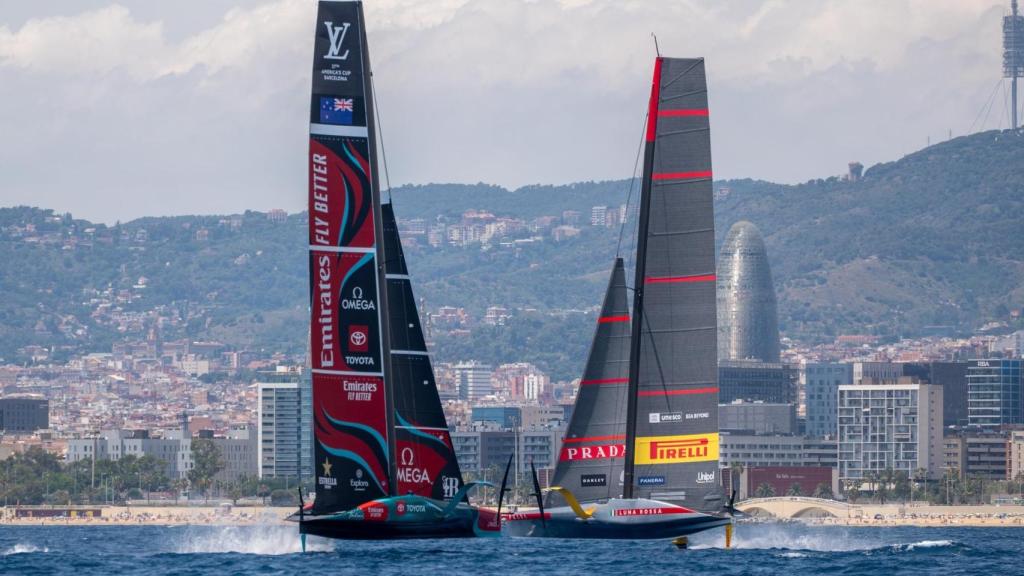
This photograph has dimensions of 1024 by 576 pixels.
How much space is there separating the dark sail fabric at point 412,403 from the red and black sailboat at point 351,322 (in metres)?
0.36

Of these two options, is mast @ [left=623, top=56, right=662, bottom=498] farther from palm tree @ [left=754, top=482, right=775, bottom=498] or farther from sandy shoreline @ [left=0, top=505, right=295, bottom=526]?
palm tree @ [left=754, top=482, right=775, bottom=498]

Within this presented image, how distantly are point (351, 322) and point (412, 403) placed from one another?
7.70 feet

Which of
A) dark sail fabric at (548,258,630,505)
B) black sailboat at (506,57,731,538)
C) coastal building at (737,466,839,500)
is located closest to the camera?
black sailboat at (506,57,731,538)

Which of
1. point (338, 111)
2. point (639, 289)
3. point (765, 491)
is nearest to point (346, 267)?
point (338, 111)

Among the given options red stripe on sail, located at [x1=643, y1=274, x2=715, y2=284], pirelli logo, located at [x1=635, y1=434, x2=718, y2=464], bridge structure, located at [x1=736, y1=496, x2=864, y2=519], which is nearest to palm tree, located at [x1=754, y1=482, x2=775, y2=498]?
bridge structure, located at [x1=736, y1=496, x2=864, y2=519]

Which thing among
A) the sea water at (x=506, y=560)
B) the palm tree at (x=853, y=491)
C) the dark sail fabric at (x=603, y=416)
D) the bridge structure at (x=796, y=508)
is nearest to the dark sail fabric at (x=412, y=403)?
the sea water at (x=506, y=560)

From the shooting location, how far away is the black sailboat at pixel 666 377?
44.5 meters

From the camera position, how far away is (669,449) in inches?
1780

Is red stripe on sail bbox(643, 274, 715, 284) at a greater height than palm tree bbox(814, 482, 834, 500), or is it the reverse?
red stripe on sail bbox(643, 274, 715, 284)

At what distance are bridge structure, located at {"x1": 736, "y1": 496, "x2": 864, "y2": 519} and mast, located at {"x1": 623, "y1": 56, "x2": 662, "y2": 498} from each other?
11805cm

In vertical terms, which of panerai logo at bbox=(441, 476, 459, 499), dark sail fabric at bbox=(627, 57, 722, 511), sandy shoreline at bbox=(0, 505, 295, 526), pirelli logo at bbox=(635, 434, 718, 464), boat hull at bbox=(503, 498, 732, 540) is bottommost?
sandy shoreline at bbox=(0, 505, 295, 526)

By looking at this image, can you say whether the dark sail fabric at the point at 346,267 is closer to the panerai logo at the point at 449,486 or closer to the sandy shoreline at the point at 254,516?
the panerai logo at the point at 449,486

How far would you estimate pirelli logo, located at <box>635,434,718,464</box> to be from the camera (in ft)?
148

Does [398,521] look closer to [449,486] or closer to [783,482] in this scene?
[449,486]
